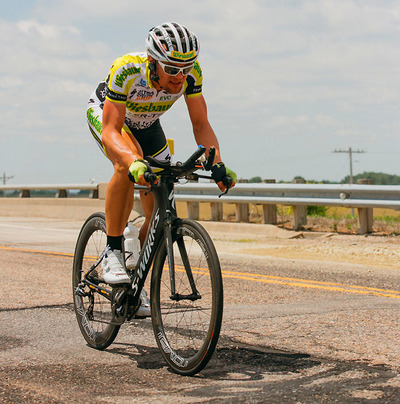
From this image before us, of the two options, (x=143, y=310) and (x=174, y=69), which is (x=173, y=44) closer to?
(x=174, y=69)

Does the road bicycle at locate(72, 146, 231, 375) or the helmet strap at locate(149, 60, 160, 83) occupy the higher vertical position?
the helmet strap at locate(149, 60, 160, 83)

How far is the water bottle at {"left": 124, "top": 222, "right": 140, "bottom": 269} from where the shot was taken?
4.97 metres

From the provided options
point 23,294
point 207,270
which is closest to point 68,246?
point 23,294

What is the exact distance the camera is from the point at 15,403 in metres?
3.76

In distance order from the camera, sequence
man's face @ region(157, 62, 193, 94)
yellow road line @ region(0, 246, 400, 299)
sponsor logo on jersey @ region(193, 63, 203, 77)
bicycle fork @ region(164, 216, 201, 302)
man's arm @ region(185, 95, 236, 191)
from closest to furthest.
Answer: bicycle fork @ region(164, 216, 201, 302)
man's face @ region(157, 62, 193, 94)
sponsor logo on jersey @ region(193, 63, 203, 77)
man's arm @ region(185, 95, 236, 191)
yellow road line @ region(0, 246, 400, 299)

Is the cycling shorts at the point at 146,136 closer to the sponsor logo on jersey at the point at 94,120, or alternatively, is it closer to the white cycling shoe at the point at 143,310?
the sponsor logo on jersey at the point at 94,120

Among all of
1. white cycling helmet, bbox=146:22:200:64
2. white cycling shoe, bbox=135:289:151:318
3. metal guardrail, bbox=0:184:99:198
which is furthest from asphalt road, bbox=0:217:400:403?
metal guardrail, bbox=0:184:99:198

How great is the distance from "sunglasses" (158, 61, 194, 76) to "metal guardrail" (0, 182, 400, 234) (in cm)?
794

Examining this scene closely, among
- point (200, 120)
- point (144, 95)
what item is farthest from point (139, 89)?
point (200, 120)

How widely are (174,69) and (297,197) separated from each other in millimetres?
9109

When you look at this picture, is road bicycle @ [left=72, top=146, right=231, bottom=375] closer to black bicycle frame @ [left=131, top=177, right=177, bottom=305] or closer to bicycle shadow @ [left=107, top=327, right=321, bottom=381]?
black bicycle frame @ [left=131, top=177, right=177, bottom=305]

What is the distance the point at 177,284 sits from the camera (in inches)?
173

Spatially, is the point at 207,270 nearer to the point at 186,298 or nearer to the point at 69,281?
the point at 186,298

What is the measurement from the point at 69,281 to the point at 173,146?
15.2 ft
